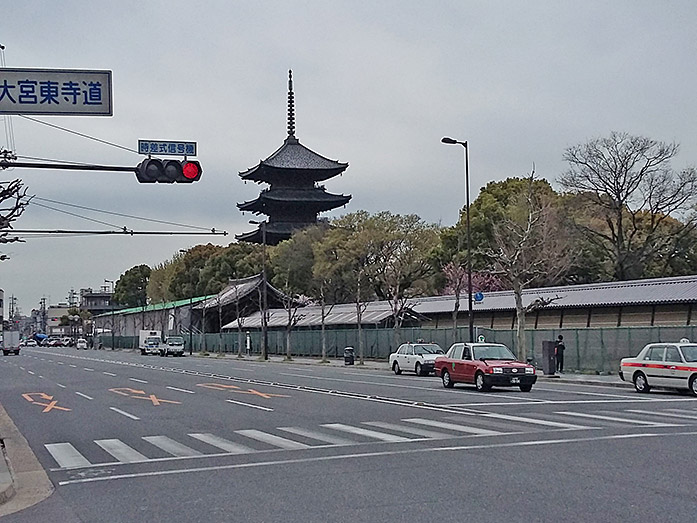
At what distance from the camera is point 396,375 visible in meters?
41.5

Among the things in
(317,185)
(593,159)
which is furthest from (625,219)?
(317,185)

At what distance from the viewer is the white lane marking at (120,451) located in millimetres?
14516

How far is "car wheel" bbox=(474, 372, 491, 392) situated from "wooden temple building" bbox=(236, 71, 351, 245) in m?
69.9

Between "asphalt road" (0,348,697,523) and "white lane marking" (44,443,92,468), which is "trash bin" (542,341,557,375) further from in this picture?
"white lane marking" (44,443,92,468)

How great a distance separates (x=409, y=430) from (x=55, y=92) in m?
8.85

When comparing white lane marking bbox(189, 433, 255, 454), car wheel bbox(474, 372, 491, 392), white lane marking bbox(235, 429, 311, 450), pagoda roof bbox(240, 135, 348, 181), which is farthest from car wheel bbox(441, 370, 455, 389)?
pagoda roof bbox(240, 135, 348, 181)

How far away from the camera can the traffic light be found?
16.0 m

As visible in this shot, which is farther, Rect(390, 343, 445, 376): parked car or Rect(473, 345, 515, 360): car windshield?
Rect(390, 343, 445, 376): parked car

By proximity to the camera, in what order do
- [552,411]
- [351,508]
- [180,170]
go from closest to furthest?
[351,508]
[180,170]
[552,411]

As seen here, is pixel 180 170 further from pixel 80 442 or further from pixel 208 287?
pixel 208 287

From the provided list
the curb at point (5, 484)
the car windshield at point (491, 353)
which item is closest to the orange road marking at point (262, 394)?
→ the car windshield at point (491, 353)

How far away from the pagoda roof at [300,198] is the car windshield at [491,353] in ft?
228

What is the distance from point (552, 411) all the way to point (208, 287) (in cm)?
9004

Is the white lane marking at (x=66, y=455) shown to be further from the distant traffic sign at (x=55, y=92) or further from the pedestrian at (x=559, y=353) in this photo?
the pedestrian at (x=559, y=353)
